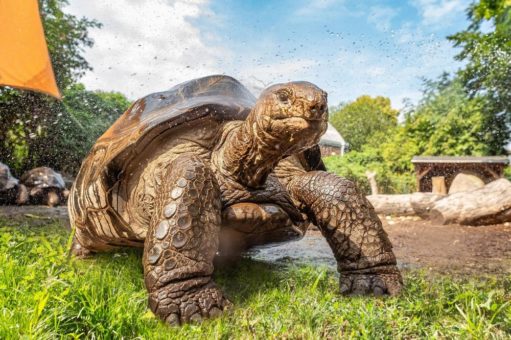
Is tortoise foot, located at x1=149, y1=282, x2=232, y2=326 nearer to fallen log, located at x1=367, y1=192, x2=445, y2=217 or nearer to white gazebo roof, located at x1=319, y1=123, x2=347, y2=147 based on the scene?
fallen log, located at x1=367, y1=192, x2=445, y2=217

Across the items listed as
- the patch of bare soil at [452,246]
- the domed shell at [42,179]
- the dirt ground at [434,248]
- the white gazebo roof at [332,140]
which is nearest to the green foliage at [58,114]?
the domed shell at [42,179]

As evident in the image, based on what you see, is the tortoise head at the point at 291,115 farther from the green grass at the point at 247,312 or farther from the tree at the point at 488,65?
the tree at the point at 488,65

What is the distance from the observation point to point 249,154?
2.53 meters

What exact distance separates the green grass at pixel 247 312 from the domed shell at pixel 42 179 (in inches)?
312

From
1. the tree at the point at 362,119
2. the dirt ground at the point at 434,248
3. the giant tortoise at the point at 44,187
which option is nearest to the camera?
the dirt ground at the point at 434,248

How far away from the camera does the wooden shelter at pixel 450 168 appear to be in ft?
46.1

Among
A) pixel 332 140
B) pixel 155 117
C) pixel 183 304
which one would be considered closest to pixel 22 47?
pixel 155 117

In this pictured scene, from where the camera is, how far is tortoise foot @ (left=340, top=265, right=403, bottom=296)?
2.50 metres

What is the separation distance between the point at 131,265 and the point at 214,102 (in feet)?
4.55

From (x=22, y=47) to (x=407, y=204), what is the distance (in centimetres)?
751

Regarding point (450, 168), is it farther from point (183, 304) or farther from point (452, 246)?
point (183, 304)

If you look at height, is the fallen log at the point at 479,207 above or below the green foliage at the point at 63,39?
below

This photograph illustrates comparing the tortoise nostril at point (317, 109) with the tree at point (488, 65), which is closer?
the tortoise nostril at point (317, 109)

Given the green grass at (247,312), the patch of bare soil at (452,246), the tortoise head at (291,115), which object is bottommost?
the patch of bare soil at (452,246)
